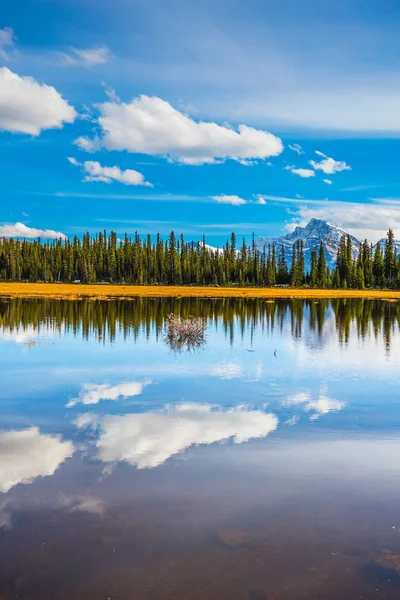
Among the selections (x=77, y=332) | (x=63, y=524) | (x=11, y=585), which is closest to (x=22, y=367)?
(x=77, y=332)

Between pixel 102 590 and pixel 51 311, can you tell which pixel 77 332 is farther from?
pixel 102 590

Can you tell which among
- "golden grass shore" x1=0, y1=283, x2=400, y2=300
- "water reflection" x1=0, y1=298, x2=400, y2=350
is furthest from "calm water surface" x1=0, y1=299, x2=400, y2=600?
"golden grass shore" x1=0, y1=283, x2=400, y2=300

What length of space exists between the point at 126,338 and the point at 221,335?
6658 millimetres

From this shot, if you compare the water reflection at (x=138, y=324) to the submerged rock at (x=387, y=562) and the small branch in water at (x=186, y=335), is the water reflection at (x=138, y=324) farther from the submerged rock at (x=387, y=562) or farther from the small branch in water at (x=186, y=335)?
the submerged rock at (x=387, y=562)

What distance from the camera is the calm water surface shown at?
263 inches

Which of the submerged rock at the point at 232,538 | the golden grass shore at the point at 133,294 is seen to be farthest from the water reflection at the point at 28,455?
the golden grass shore at the point at 133,294

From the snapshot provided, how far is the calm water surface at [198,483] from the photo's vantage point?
669cm

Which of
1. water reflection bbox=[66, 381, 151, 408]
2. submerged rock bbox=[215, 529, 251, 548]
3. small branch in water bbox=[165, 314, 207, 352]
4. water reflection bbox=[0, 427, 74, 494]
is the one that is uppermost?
small branch in water bbox=[165, 314, 207, 352]

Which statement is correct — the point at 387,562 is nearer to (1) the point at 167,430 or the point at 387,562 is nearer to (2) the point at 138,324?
(1) the point at 167,430

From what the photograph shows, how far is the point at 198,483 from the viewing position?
966 centimetres

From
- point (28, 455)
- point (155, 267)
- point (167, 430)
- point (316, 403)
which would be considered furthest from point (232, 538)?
point (155, 267)

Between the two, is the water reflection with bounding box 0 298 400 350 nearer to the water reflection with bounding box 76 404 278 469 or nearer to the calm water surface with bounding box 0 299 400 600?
the calm water surface with bounding box 0 299 400 600

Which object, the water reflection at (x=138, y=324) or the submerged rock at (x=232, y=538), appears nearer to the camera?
the submerged rock at (x=232, y=538)

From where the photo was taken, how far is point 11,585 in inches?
253
